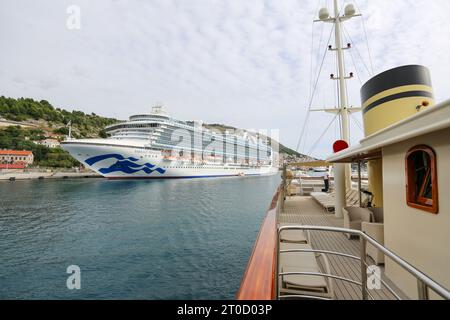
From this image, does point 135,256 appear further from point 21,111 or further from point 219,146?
point 21,111

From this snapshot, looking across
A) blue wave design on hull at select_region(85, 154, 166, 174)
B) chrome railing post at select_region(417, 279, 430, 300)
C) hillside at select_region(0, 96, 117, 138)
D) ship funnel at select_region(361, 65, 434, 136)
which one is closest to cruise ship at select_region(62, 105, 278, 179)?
blue wave design on hull at select_region(85, 154, 166, 174)

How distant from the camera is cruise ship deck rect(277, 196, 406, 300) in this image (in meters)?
2.81

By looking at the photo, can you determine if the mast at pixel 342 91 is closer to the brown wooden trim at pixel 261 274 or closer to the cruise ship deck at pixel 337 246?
the cruise ship deck at pixel 337 246

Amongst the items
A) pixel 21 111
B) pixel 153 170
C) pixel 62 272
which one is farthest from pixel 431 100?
pixel 21 111

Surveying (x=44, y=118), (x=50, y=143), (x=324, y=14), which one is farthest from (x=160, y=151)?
(x=44, y=118)

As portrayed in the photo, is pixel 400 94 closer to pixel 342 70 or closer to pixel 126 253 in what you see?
pixel 342 70

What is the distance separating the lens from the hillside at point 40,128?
63.1 meters

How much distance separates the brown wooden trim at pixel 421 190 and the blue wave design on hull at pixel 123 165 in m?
38.7

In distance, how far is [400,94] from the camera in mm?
4688

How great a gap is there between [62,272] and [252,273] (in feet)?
23.9

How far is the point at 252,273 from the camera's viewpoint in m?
1.42

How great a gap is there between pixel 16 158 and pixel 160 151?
4436cm

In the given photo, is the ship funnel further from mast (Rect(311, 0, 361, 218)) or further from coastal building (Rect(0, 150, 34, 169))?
coastal building (Rect(0, 150, 34, 169))
